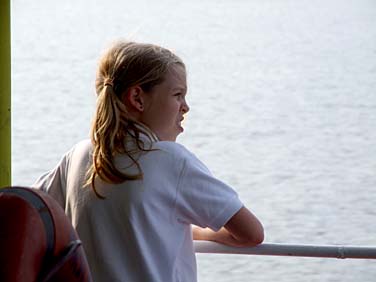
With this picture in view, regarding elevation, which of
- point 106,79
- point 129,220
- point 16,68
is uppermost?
point 106,79

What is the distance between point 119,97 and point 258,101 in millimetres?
5794

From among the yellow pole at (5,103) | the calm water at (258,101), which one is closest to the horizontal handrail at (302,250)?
the yellow pole at (5,103)

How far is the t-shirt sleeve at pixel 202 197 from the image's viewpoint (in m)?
1.60

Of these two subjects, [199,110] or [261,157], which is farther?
[199,110]

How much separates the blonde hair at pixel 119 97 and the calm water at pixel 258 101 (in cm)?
231

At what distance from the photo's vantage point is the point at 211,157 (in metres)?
5.94

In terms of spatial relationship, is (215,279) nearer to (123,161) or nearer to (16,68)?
(123,161)

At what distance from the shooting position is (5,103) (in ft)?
6.47

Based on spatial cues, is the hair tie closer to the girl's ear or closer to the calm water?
the girl's ear

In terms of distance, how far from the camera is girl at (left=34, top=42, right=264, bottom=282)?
1.60 metres

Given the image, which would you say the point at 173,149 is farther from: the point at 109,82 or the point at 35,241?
the point at 35,241

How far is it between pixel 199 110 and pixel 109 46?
5.43 meters

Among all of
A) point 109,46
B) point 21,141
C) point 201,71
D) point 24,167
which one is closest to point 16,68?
point 201,71

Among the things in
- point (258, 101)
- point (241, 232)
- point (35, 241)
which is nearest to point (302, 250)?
point (241, 232)
